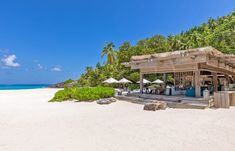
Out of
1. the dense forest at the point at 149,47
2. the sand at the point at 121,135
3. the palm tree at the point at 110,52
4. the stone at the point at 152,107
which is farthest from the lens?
the palm tree at the point at 110,52

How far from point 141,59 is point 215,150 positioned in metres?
10.9

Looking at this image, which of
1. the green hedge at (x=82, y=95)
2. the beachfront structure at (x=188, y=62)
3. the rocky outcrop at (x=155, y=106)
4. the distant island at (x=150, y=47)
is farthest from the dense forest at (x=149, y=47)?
the rocky outcrop at (x=155, y=106)

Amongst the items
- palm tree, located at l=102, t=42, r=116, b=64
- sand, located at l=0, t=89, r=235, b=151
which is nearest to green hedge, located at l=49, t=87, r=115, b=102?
sand, located at l=0, t=89, r=235, b=151

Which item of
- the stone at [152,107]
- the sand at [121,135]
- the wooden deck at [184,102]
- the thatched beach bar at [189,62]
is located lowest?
the sand at [121,135]

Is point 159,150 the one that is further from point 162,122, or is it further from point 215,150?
point 162,122

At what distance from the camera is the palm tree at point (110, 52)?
45.3 metres

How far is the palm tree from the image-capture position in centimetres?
4531

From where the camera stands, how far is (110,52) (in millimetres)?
46031

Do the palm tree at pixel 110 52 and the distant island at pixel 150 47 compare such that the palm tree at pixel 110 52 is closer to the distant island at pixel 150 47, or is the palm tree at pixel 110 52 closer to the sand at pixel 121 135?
the distant island at pixel 150 47

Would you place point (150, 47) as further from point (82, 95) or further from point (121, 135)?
point (121, 135)

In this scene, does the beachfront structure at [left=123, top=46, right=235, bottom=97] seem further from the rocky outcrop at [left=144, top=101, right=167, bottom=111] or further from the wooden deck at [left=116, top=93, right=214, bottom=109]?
the rocky outcrop at [left=144, top=101, right=167, bottom=111]

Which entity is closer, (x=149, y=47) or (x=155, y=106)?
(x=155, y=106)

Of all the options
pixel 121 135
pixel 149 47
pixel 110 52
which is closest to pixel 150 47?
pixel 149 47

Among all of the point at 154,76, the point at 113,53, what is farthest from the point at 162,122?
the point at 113,53
